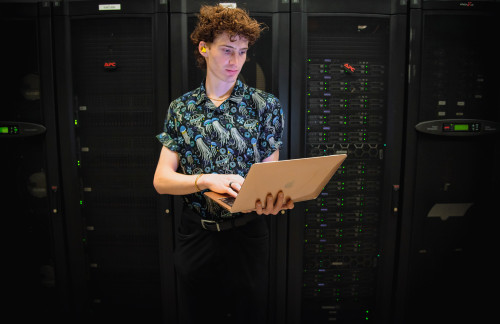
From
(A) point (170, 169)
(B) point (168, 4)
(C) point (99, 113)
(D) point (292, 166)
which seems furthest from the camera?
(C) point (99, 113)

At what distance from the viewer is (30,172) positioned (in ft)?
6.57

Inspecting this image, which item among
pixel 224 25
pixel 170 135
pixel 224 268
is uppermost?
pixel 224 25

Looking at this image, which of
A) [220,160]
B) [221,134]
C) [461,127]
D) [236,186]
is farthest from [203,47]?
[461,127]

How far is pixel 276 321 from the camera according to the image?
2.04m

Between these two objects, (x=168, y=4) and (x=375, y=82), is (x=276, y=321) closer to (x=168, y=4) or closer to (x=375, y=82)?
(x=375, y=82)

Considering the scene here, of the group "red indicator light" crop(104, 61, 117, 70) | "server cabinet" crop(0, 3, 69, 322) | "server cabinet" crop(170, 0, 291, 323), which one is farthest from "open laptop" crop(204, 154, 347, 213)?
"server cabinet" crop(0, 3, 69, 322)

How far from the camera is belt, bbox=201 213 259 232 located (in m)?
1.28

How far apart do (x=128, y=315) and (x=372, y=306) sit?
1.53 m

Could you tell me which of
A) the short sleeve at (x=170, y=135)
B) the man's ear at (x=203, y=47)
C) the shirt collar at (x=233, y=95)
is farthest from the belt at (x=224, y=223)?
the man's ear at (x=203, y=47)

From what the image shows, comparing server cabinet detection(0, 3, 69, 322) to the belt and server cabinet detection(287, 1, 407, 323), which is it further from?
server cabinet detection(287, 1, 407, 323)

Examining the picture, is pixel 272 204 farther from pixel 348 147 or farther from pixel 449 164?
pixel 449 164

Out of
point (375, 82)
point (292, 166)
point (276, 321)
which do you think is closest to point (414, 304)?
point (276, 321)

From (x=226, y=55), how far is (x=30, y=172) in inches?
59.8

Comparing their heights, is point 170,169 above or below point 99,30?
below
